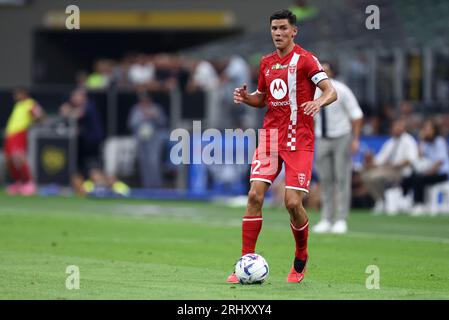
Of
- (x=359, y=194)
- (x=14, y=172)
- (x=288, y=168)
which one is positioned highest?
(x=288, y=168)

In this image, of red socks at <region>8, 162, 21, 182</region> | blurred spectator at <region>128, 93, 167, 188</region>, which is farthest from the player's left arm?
red socks at <region>8, 162, 21, 182</region>

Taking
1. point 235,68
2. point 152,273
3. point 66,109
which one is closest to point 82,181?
point 66,109

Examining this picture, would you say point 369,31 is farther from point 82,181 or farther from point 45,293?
point 45,293

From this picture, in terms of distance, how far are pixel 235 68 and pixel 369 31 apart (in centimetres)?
325

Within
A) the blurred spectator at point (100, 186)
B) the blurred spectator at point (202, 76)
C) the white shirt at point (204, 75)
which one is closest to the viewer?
the blurred spectator at point (100, 186)

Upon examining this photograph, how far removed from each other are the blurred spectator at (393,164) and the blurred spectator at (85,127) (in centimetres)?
790

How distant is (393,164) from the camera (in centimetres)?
2453

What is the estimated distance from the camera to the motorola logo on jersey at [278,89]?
481 inches

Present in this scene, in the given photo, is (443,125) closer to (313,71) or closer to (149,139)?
(149,139)

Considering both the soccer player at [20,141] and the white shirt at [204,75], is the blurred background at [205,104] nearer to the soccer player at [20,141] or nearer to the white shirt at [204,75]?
the white shirt at [204,75]

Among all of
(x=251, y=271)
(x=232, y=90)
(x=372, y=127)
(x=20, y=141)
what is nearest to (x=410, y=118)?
(x=372, y=127)

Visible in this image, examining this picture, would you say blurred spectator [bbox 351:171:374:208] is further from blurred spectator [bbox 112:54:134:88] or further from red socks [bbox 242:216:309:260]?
red socks [bbox 242:216:309:260]

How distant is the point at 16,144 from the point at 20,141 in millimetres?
119

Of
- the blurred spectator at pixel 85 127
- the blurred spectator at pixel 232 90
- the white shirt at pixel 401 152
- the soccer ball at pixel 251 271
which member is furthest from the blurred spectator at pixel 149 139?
the soccer ball at pixel 251 271
